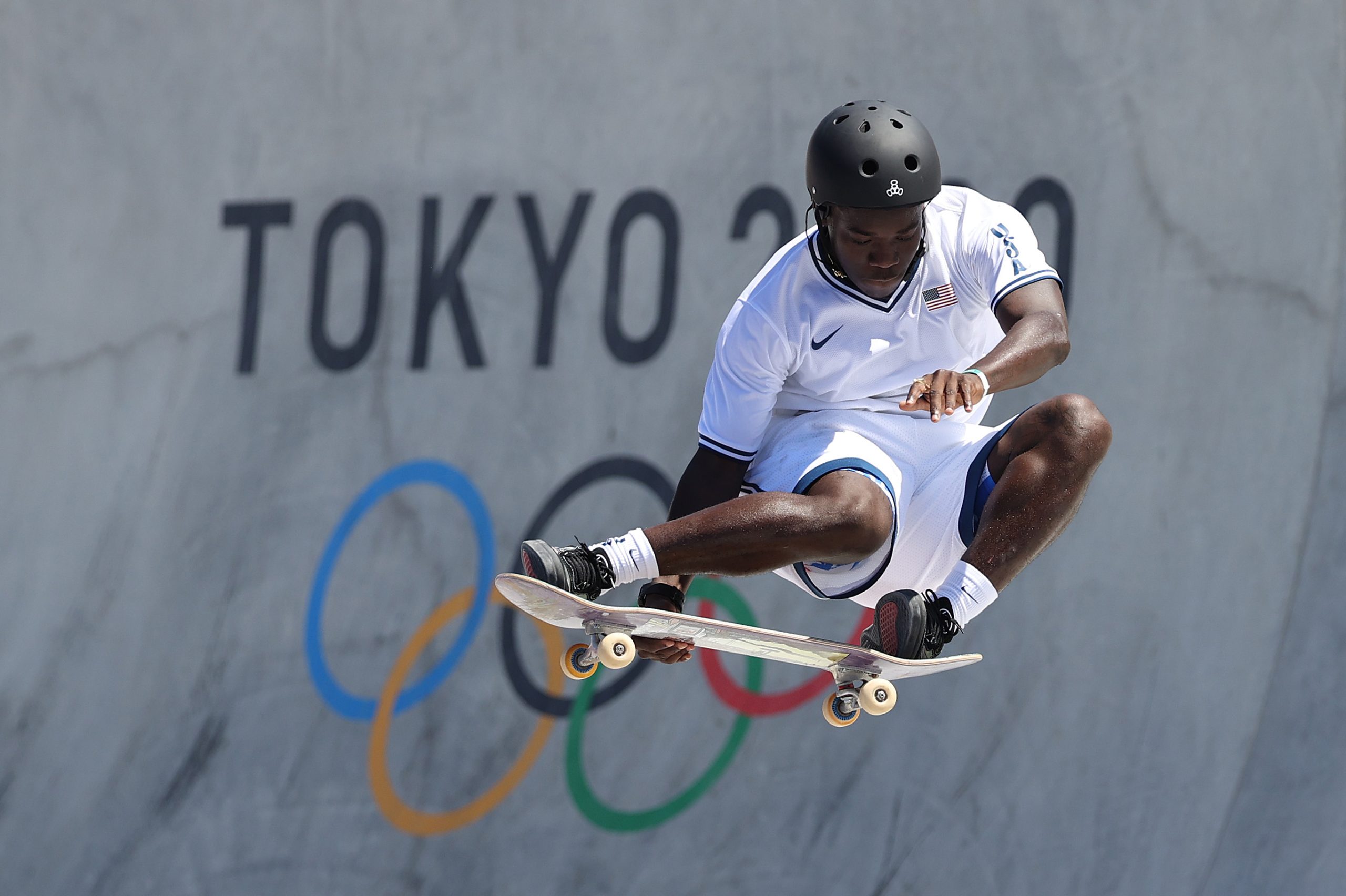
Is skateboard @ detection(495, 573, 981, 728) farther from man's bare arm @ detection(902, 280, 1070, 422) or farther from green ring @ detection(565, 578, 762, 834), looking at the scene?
green ring @ detection(565, 578, 762, 834)

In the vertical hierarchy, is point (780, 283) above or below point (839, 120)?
below

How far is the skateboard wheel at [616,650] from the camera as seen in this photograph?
4328 mm

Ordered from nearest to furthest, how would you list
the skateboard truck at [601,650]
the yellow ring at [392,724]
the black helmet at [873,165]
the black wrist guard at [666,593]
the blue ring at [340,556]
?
the black helmet at [873,165], the skateboard truck at [601,650], the black wrist guard at [666,593], the yellow ring at [392,724], the blue ring at [340,556]

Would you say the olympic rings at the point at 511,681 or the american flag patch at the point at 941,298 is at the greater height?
the american flag patch at the point at 941,298

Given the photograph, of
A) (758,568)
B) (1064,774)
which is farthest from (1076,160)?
(758,568)

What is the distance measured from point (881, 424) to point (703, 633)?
841 mm

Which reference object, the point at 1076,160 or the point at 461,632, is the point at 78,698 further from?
the point at 1076,160

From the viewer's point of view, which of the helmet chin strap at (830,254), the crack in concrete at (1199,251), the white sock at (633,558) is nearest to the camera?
the white sock at (633,558)

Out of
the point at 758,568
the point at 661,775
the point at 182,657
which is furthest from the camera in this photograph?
the point at 182,657

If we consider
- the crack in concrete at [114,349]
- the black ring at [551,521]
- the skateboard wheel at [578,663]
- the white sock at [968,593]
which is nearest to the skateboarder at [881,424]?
the white sock at [968,593]

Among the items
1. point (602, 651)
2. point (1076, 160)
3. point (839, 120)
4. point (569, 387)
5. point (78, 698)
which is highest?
point (1076, 160)

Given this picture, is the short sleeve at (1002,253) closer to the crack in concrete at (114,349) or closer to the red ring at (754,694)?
the red ring at (754,694)

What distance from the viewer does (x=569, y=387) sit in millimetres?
9383

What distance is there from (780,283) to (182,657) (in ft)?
22.7
